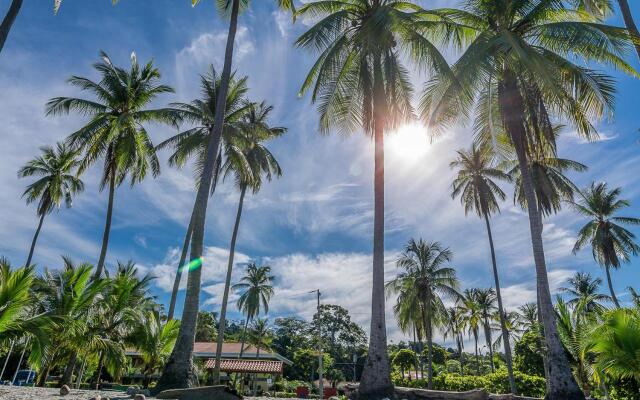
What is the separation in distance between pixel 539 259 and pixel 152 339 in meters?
15.9

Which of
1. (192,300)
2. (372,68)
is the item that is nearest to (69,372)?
(192,300)

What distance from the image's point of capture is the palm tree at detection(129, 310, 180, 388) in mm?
17094

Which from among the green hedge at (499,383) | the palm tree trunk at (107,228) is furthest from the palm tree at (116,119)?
the green hedge at (499,383)

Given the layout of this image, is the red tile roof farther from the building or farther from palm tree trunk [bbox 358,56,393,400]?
palm tree trunk [bbox 358,56,393,400]

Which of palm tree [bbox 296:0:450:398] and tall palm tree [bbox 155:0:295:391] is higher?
palm tree [bbox 296:0:450:398]

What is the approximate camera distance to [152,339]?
17.3 meters

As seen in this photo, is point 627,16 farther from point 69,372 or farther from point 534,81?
point 69,372

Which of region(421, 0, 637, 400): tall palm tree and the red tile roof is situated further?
the red tile roof

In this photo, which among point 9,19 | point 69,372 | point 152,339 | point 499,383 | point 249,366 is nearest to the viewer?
point 9,19

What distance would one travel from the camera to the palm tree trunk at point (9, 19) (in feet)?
29.3

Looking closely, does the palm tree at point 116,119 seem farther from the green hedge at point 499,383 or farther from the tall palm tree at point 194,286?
the green hedge at point 499,383

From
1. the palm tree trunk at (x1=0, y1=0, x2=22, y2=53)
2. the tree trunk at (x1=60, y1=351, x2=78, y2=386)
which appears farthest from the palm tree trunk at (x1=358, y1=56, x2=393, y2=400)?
the tree trunk at (x1=60, y1=351, x2=78, y2=386)

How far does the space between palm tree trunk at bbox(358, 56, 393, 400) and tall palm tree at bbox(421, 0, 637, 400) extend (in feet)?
5.48

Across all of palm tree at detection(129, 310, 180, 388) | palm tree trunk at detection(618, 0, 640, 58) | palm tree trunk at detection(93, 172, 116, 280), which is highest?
palm tree trunk at detection(618, 0, 640, 58)
